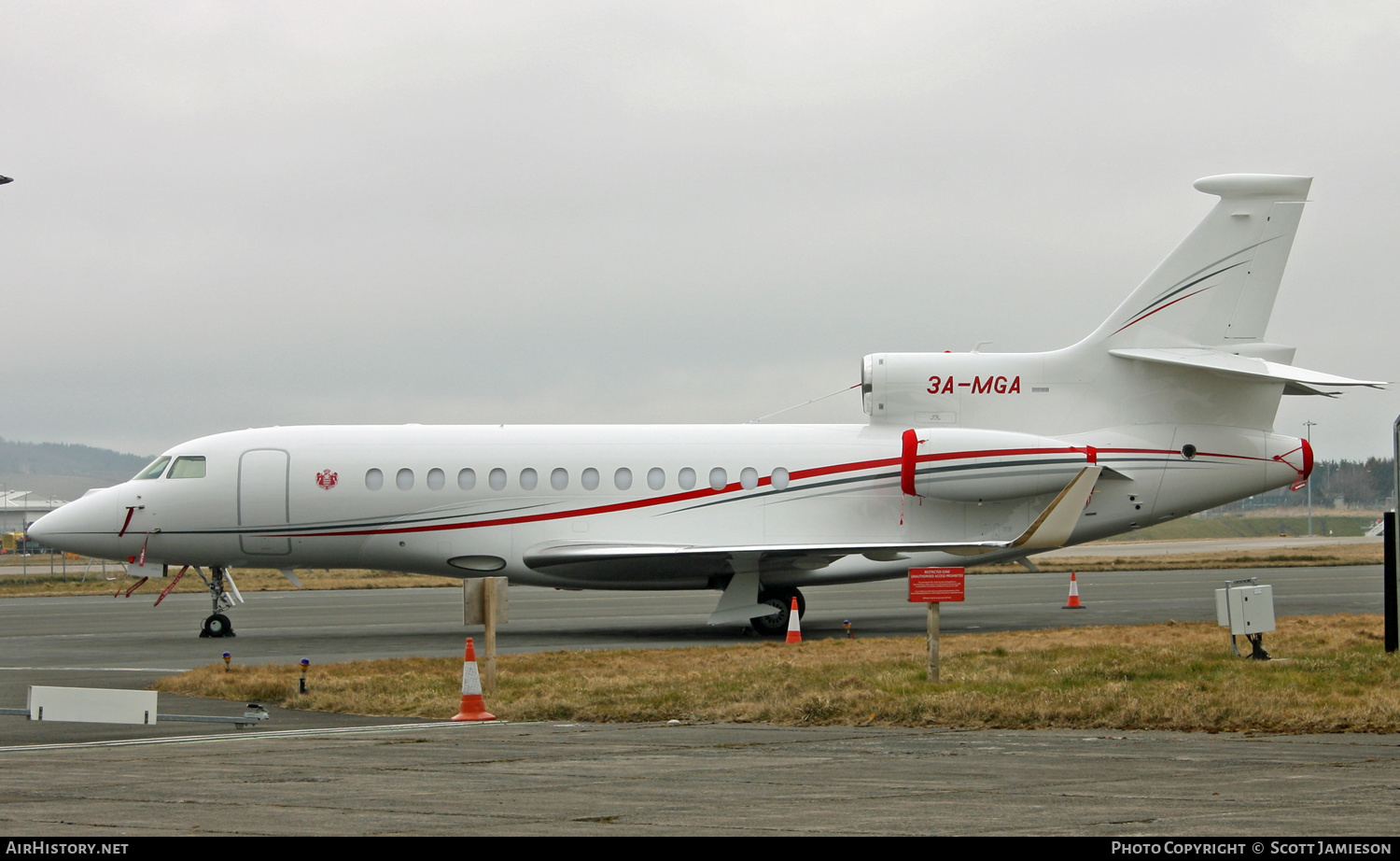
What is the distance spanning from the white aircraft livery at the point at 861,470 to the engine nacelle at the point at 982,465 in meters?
0.03

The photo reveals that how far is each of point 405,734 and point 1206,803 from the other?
6729mm

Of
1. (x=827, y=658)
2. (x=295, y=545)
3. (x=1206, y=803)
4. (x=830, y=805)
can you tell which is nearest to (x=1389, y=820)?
(x=1206, y=803)

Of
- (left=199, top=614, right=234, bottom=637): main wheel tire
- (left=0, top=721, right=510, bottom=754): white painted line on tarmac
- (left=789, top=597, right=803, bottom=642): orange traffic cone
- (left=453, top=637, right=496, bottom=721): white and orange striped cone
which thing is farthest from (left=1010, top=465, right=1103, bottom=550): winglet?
(left=199, top=614, right=234, bottom=637): main wheel tire

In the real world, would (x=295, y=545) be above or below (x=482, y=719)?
above

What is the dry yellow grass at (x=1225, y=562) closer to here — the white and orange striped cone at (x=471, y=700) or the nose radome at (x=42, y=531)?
the nose radome at (x=42, y=531)

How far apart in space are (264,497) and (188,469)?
62.4 inches

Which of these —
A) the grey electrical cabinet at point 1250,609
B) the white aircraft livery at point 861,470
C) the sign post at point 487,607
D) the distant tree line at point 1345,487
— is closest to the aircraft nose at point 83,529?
the white aircraft livery at point 861,470

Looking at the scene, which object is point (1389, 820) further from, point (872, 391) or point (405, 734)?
point (872, 391)

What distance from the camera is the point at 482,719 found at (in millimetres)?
12727

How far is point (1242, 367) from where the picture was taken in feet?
72.0

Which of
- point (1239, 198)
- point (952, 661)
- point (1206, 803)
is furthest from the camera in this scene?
point (1239, 198)

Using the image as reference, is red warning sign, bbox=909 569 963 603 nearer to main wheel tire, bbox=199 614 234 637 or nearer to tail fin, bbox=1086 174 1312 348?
tail fin, bbox=1086 174 1312 348

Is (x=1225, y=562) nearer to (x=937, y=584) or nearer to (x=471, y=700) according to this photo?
(x=937, y=584)

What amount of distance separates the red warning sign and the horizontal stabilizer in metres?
9.18
